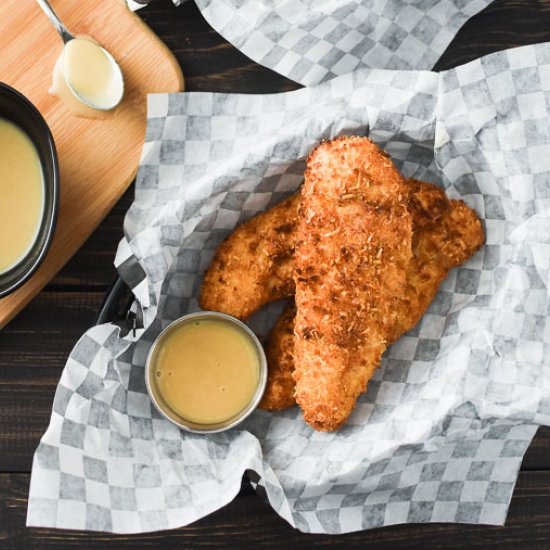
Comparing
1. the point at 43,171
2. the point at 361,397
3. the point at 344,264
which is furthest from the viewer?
the point at 361,397

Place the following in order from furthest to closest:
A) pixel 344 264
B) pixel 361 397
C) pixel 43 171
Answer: pixel 361 397
pixel 43 171
pixel 344 264

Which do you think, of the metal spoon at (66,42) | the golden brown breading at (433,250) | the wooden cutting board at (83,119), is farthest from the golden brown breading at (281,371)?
the metal spoon at (66,42)

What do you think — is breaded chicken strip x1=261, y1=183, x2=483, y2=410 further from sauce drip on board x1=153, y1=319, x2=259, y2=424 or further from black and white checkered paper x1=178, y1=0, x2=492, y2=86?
black and white checkered paper x1=178, y1=0, x2=492, y2=86

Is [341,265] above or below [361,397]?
above

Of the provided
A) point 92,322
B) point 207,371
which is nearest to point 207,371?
point 207,371

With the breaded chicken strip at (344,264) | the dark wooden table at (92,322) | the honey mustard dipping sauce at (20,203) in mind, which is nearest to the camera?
the breaded chicken strip at (344,264)

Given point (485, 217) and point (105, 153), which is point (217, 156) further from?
point (485, 217)

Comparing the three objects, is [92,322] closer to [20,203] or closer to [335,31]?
[20,203]

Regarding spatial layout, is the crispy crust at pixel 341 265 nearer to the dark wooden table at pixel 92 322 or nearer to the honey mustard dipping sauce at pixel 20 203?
the dark wooden table at pixel 92 322
